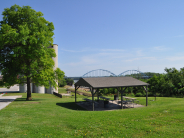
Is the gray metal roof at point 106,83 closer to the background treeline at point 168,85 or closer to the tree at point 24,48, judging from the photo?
the tree at point 24,48

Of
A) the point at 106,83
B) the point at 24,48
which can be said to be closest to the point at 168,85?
the point at 106,83

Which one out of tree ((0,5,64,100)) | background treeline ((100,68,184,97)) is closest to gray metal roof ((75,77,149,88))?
tree ((0,5,64,100))

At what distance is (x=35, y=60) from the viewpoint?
850 inches

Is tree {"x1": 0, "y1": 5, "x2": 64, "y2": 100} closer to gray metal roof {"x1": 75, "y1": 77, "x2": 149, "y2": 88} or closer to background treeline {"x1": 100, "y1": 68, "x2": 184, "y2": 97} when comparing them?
gray metal roof {"x1": 75, "y1": 77, "x2": 149, "y2": 88}

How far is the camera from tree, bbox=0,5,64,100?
19859mm

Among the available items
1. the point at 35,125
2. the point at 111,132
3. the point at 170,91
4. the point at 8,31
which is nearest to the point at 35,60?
the point at 8,31

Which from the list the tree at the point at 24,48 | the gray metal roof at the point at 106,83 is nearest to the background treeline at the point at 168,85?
the gray metal roof at the point at 106,83

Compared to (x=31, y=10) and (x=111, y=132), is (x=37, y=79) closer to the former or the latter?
(x=31, y=10)

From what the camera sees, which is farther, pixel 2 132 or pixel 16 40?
pixel 16 40

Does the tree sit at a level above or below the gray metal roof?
above

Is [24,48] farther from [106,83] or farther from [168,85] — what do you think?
[168,85]

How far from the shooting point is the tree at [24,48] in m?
19.9

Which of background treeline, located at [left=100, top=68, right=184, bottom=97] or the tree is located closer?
the tree

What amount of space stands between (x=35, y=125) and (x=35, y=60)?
1388 centimetres
